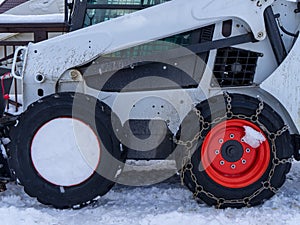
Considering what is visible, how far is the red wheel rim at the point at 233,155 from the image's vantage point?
394 centimetres

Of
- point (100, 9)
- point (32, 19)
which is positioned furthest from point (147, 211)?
point (32, 19)

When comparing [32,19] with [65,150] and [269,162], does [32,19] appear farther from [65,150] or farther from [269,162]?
[269,162]

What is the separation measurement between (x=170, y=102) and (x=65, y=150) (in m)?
0.92

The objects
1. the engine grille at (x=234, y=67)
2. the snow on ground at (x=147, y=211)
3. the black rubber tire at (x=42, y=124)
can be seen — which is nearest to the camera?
the snow on ground at (x=147, y=211)

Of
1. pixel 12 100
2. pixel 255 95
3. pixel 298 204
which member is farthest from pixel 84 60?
pixel 298 204

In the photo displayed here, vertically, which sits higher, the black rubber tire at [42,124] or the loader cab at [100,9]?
the loader cab at [100,9]

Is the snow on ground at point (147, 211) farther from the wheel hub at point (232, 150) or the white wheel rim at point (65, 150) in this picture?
the wheel hub at point (232, 150)

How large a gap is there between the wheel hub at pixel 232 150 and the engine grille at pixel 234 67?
50 centimetres

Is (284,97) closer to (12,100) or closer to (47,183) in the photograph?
(47,183)

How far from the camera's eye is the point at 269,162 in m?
3.94

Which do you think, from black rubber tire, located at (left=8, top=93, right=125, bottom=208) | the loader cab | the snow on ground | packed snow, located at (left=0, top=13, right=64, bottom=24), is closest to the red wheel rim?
the snow on ground

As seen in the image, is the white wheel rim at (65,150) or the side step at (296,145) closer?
the white wheel rim at (65,150)


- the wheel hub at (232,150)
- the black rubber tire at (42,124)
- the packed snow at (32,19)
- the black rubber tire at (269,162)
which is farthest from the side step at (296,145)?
the packed snow at (32,19)

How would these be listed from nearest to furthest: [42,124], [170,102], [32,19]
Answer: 1. [42,124]
2. [170,102]
3. [32,19]
